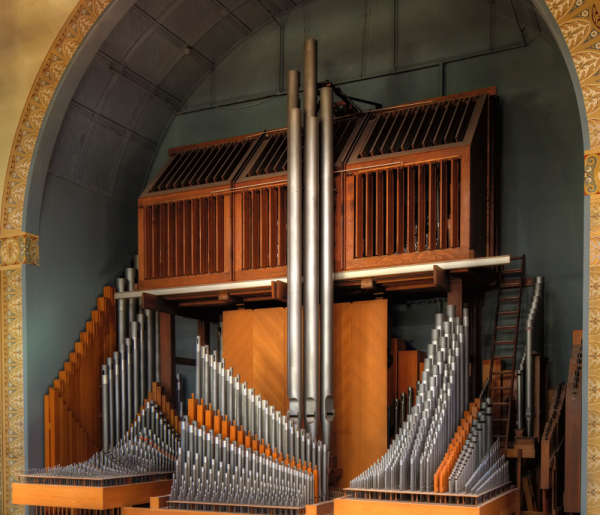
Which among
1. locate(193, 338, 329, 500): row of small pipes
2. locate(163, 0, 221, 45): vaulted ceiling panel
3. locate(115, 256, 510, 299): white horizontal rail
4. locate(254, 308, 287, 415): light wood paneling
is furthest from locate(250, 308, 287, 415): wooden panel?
locate(163, 0, 221, 45): vaulted ceiling panel

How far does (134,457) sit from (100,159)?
149 inches

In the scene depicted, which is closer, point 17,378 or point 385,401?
point 385,401

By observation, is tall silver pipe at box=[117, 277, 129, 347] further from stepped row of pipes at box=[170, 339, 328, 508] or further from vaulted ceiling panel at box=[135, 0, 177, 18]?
vaulted ceiling panel at box=[135, 0, 177, 18]

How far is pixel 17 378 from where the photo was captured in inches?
346

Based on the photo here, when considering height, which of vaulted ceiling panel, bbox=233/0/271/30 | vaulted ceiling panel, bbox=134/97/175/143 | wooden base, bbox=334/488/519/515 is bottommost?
wooden base, bbox=334/488/519/515

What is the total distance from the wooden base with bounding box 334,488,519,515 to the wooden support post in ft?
11.7

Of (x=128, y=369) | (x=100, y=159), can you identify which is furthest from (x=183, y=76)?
(x=128, y=369)

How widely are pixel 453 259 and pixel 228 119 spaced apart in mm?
4196

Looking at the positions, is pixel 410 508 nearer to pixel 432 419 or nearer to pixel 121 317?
pixel 432 419

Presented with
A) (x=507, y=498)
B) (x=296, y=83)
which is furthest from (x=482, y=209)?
(x=507, y=498)

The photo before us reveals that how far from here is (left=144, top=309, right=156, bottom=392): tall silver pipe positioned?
376 inches

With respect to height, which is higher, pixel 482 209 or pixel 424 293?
pixel 482 209

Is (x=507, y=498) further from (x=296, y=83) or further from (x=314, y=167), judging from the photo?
(x=296, y=83)

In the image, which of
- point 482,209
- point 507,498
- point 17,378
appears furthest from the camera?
point 17,378
